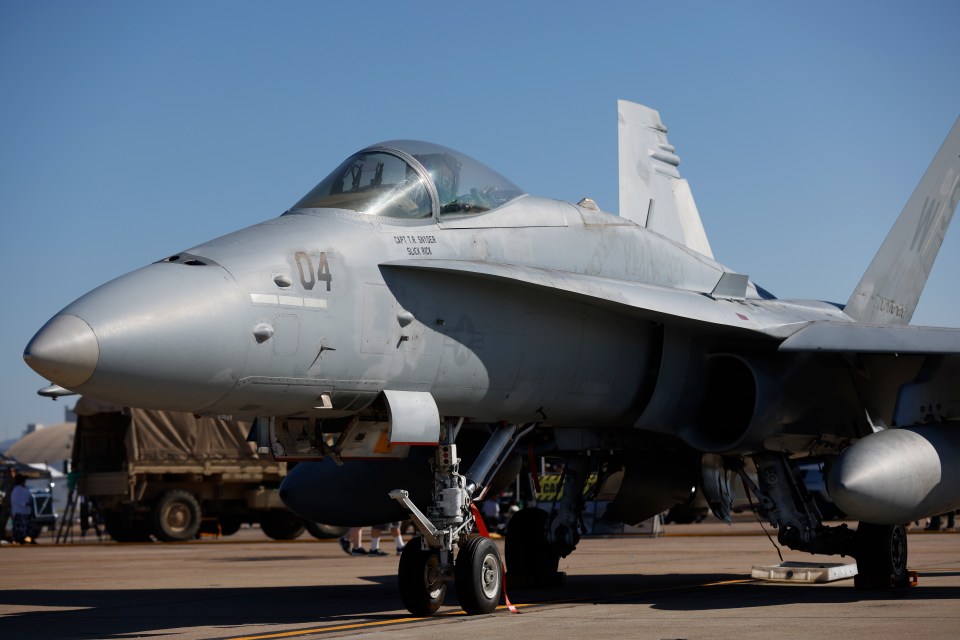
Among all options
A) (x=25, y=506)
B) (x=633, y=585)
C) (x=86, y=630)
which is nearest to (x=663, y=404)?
(x=633, y=585)

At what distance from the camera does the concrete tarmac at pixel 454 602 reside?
7.67 m

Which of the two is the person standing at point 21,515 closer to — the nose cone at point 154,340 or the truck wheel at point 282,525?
the truck wheel at point 282,525

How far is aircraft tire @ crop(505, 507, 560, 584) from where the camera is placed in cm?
1154

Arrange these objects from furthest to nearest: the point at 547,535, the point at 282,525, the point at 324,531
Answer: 1. the point at 282,525
2. the point at 324,531
3. the point at 547,535

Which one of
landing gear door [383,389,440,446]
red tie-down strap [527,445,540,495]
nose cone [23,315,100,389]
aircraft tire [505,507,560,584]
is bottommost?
aircraft tire [505,507,560,584]

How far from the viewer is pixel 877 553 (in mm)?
10508

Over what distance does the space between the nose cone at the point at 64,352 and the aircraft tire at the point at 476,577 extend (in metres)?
2.93

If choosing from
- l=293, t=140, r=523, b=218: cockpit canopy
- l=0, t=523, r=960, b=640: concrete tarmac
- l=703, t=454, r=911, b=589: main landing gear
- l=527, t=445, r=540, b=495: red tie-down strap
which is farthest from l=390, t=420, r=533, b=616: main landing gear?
l=703, t=454, r=911, b=589: main landing gear

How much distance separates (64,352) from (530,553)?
615 centimetres

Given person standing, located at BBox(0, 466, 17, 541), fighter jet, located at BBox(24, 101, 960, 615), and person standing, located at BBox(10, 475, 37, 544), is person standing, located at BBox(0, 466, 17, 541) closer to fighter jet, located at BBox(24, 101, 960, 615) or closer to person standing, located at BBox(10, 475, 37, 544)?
person standing, located at BBox(10, 475, 37, 544)

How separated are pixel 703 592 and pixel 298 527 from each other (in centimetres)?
1661

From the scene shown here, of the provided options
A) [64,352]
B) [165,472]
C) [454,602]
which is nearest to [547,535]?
[454,602]

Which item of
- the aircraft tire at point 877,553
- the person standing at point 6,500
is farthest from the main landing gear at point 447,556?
the person standing at point 6,500

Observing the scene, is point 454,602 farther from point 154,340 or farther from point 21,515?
point 21,515
